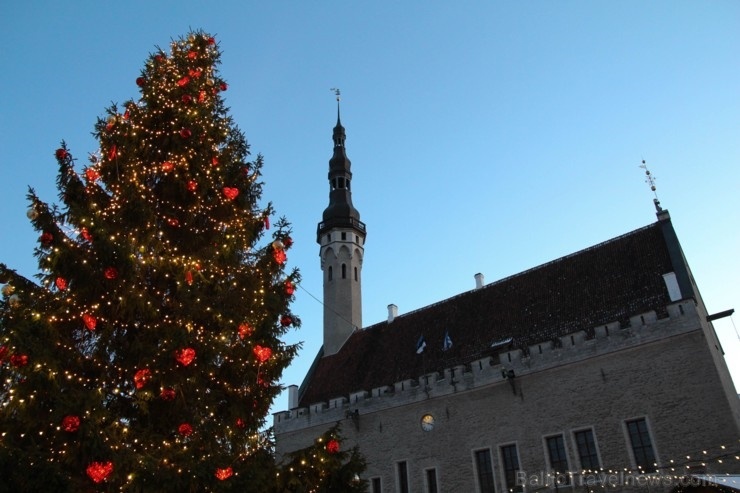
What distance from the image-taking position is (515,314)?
72.4ft

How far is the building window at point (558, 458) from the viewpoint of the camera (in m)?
17.2

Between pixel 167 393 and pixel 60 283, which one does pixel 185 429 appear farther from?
pixel 60 283

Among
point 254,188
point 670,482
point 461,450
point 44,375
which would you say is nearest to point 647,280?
point 670,482

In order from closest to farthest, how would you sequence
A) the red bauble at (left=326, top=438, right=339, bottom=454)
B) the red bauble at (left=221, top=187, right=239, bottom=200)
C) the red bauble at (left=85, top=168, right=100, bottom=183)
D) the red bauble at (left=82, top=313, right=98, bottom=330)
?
the red bauble at (left=82, top=313, right=98, bottom=330) < the red bauble at (left=326, top=438, right=339, bottom=454) < the red bauble at (left=85, top=168, right=100, bottom=183) < the red bauble at (left=221, top=187, right=239, bottom=200)

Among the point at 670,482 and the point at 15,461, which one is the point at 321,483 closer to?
the point at 15,461

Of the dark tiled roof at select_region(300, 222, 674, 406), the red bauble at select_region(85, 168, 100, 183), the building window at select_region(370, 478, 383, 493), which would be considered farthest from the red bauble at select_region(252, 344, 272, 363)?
the building window at select_region(370, 478, 383, 493)

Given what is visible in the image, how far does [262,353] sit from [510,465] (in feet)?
42.9

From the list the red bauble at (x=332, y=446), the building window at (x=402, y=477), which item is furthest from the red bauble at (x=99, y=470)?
the building window at (x=402, y=477)

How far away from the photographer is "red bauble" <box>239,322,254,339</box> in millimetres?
8477

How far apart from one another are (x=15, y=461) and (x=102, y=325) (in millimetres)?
2142

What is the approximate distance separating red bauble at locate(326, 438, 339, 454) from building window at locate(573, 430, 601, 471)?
11657 millimetres

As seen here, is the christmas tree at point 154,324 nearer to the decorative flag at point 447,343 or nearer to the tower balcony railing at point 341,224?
the decorative flag at point 447,343

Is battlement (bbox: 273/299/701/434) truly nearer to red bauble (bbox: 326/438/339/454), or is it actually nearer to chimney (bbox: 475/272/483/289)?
chimney (bbox: 475/272/483/289)

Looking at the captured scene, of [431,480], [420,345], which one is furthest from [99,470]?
[420,345]
